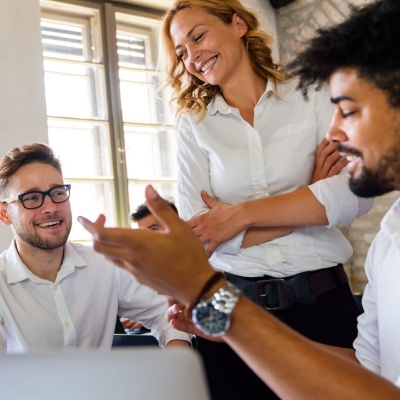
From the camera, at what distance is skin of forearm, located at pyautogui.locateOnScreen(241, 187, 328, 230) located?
168 centimetres

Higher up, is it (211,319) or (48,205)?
(48,205)

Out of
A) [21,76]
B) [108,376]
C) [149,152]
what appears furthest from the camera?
[149,152]

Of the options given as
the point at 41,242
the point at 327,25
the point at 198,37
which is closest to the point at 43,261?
the point at 41,242

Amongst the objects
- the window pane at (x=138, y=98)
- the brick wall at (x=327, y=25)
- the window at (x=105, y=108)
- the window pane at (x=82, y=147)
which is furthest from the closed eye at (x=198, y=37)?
the brick wall at (x=327, y=25)

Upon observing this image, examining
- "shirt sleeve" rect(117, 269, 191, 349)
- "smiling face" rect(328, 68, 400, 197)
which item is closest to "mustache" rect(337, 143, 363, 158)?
"smiling face" rect(328, 68, 400, 197)

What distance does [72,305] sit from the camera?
2170mm

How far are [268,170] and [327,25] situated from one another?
3951 millimetres

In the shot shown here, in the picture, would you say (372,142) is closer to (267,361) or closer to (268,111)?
(267,361)

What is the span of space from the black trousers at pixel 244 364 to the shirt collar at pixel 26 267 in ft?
2.21

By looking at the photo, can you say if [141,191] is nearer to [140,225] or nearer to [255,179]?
[140,225]

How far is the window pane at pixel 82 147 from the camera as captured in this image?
452cm

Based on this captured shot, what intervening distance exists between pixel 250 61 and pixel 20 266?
0.95 metres

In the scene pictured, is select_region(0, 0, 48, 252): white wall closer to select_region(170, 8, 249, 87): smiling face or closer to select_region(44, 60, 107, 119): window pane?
select_region(44, 60, 107, 119): window pane

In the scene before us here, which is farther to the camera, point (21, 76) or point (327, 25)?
point (327, 25)
